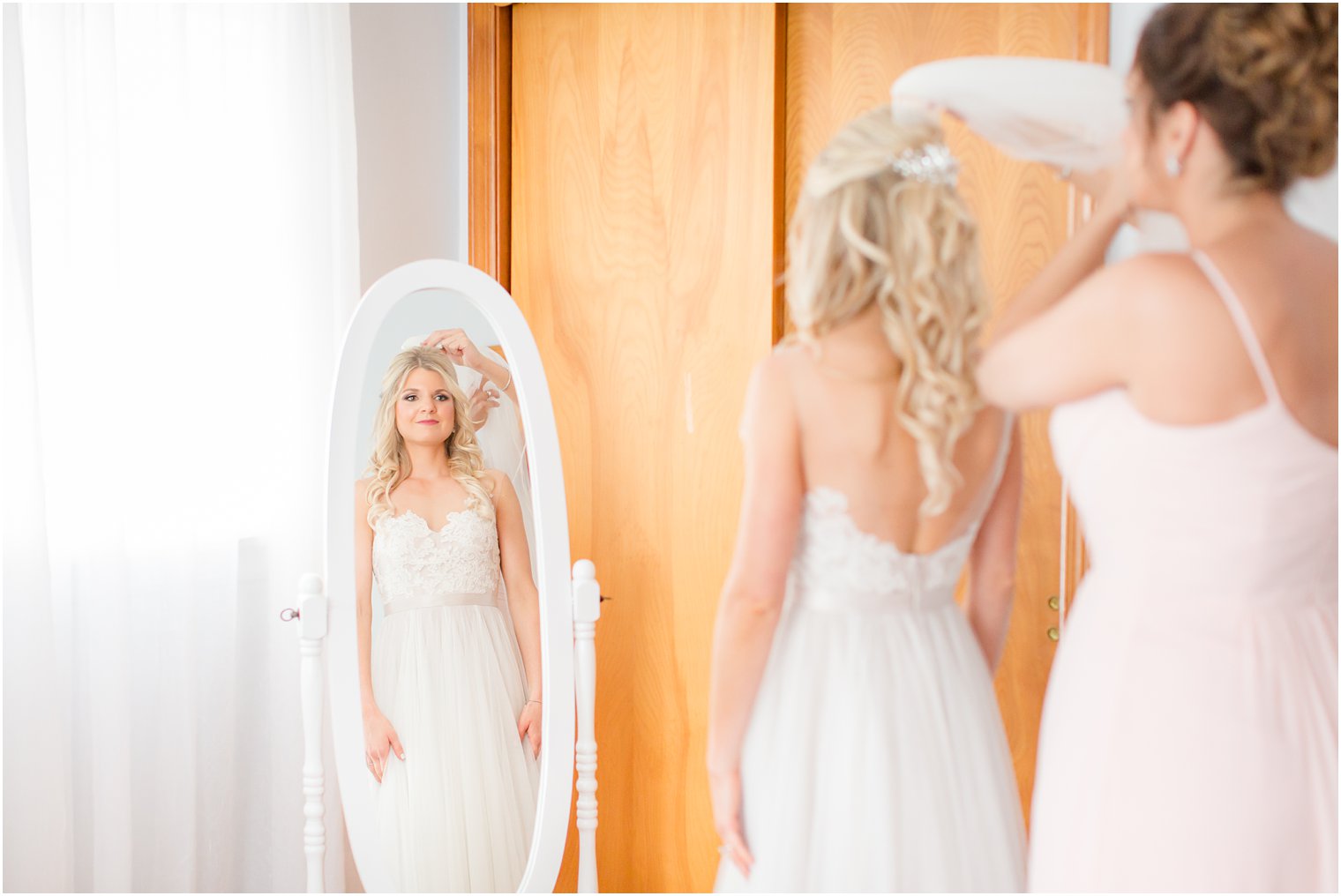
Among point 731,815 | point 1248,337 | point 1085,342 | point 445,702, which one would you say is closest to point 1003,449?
point 1085,342

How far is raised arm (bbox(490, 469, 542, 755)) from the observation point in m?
1.77

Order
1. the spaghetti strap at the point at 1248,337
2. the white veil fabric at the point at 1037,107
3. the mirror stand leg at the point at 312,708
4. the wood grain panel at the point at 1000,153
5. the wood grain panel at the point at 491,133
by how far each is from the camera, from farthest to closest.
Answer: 1. the wood grain panel at the point at 491,133
2. the mirror stand leg at the point at 312,708
3. the wood grain panel at the point at 1000,153
4. the white veil fabric at the point at 1037,107
5. the spaghetti strap at the point at 1248,337

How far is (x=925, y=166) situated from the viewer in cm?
111

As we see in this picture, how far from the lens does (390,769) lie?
1.72 metres

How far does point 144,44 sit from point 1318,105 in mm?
1938

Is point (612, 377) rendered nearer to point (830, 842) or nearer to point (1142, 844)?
point (830, 842)

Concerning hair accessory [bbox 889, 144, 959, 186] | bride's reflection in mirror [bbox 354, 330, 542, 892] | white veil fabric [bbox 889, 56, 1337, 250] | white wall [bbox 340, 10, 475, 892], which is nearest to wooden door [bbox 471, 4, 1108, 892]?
white wall [bbox 340, 10, 475, 892]

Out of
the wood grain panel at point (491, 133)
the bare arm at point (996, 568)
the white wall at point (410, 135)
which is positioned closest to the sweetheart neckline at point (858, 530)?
the bare arm at point (996, 568)

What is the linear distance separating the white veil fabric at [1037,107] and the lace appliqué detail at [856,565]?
0.42m

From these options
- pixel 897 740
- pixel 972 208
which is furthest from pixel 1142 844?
pixel 972 208

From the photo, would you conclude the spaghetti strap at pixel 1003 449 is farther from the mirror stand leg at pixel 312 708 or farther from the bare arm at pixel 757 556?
the mirror stand leg at pixel 312 708

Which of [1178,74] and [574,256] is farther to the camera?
[574,256]

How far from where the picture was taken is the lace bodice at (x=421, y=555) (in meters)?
1.71

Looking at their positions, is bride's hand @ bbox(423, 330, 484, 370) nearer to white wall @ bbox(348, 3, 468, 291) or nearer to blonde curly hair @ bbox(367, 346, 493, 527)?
blonde curly hair @ bbox(367, 346, 493, 527)
